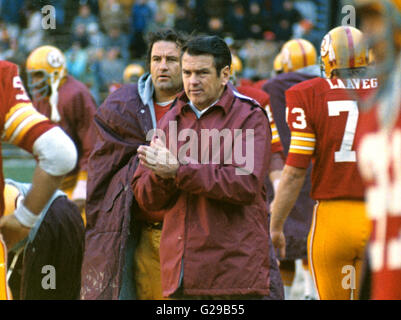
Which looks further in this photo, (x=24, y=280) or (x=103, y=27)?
(x=103, y=27)

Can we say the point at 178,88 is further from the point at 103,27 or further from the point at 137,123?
the point at 103,27

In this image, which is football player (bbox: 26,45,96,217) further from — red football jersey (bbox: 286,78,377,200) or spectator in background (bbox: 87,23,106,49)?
spectator in background (bbox: 87,23,106,49)

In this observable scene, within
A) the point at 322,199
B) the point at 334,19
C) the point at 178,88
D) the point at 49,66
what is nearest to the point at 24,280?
the point at 178,88

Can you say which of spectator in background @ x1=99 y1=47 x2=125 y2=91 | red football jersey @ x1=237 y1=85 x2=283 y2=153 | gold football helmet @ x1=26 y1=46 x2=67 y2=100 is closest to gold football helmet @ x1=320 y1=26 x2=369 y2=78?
red football jersey @ x1=237 y1=85 x2=283 y2=153

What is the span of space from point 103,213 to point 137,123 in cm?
55

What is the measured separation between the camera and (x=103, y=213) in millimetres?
5113

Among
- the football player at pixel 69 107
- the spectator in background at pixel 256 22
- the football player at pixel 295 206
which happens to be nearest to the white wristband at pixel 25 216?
the football player at pixel 69 107

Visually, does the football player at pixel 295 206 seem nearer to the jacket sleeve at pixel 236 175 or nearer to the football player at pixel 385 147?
the jacket sleeve at pixel 236 175

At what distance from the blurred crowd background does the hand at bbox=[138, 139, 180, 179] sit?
11.2 metres

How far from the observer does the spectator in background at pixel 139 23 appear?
56.7 feet

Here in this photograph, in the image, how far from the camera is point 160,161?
425 cm

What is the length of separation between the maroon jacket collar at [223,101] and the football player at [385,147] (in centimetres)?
232

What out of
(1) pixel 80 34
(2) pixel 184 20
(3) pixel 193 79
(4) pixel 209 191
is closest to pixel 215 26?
(2) pixel 184 20
